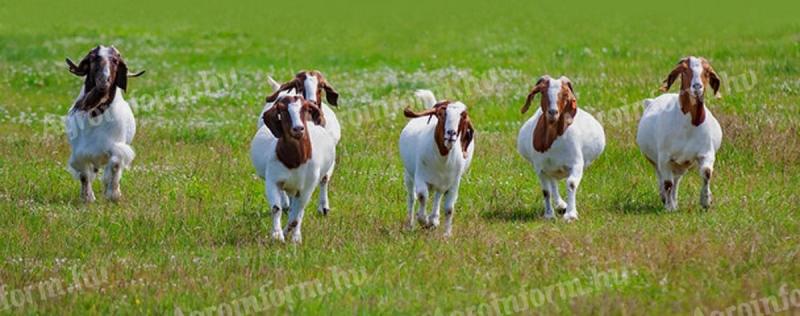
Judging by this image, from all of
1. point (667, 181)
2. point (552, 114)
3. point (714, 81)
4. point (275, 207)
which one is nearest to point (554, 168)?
Answer: point (552, 114)

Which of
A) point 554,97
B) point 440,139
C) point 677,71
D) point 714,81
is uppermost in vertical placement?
point 677,71

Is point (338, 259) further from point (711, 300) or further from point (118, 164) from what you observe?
point (118, 164)

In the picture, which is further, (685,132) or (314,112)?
(685,132)

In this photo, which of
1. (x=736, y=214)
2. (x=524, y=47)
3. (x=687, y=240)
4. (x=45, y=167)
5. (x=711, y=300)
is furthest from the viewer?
(x=524, y=47)

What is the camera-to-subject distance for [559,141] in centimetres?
1499

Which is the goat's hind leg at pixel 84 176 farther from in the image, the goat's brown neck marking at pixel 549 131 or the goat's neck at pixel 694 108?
the goat's neck at pixel 694 108

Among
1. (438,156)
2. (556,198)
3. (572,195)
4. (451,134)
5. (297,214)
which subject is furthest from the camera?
(556,198)

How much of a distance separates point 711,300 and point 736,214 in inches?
177

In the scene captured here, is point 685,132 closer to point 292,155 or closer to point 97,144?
point 292,155

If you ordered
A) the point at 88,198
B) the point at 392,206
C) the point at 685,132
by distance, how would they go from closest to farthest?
1. the point at 685,132
2. the point at 392,206
3. the point at 88,198

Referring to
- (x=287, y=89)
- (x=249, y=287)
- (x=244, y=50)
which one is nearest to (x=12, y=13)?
(x=244, y=50)

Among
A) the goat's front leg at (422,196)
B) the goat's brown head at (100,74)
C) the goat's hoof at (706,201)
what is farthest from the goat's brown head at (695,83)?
the goat's brown head at (100,74)

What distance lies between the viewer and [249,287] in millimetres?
11008

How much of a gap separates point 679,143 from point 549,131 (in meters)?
1.50
